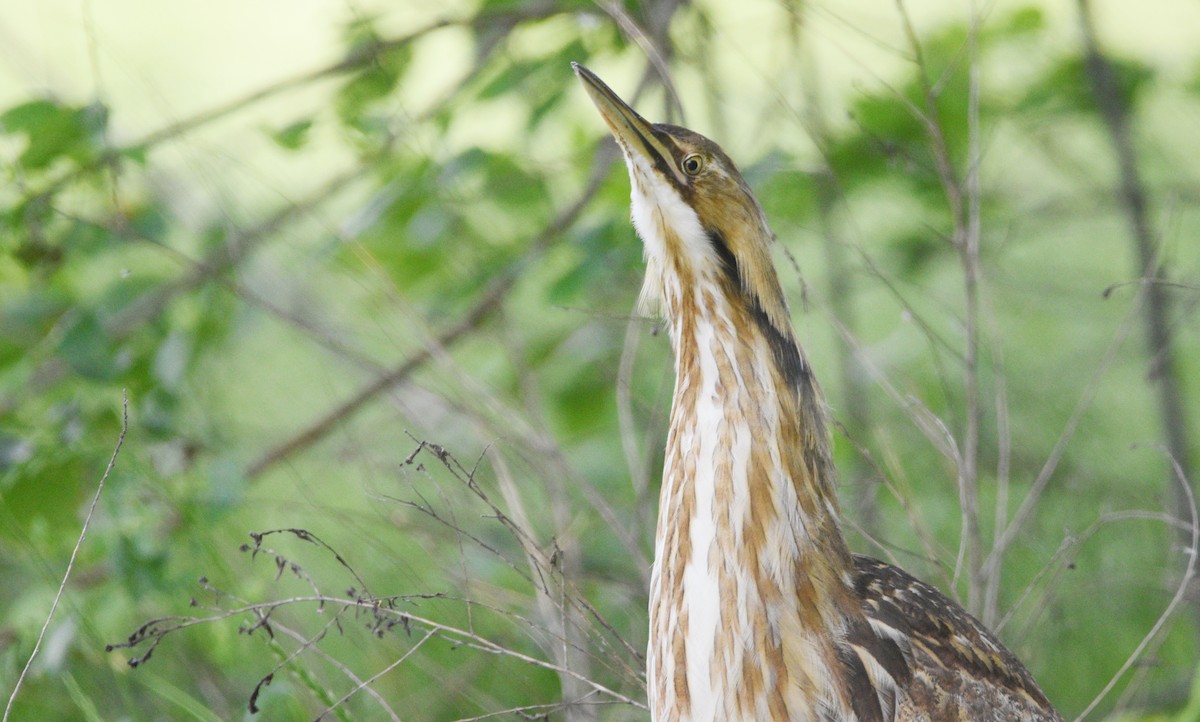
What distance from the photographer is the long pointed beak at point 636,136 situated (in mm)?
1994

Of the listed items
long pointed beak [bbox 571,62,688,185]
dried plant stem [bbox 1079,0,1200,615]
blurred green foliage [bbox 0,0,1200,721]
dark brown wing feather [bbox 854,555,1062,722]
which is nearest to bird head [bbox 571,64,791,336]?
long pointed beak [bbox 571,62,688,185]

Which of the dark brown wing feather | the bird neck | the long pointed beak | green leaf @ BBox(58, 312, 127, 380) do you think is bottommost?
the dark brown wing feather

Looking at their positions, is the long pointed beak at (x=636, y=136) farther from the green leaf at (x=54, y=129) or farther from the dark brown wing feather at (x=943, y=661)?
the green leaf at (x=54, y=129)

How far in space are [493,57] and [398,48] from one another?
0.22 metres

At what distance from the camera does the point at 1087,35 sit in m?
3.15

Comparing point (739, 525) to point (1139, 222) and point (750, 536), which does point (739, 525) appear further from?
point (1139, 222)

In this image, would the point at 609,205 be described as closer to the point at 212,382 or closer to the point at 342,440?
the point at 212,382

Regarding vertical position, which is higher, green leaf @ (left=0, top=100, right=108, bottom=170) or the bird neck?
green leaf @ (left=0, top=100, right=108, bottom=170)

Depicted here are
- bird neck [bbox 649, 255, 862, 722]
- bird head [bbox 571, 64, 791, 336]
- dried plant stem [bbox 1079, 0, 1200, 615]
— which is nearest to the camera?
bird neck [bbox 649, 255, 862, 722]

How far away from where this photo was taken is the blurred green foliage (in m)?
2.60

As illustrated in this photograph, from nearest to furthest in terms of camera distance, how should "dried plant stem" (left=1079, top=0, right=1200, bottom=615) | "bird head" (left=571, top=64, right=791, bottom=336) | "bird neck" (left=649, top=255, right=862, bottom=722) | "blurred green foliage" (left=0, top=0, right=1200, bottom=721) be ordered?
"bird neck" (left=649, top=255, right=862, bottom=722) → "bird head" (left=571, top=64, right=791, bottom=336) → "blurred green foliage" (left=0, top=0, right=1200, bottom=721) → "dried plant stem" (left=1079, top=0, right=1200, bottom=615)

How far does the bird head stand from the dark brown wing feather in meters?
0.44

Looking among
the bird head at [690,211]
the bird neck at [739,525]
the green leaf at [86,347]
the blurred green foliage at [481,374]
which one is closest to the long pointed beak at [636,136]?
the bird head at [690,211]

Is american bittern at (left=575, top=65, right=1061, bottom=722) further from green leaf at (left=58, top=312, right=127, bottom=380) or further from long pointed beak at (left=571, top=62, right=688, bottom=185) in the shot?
green leaf at (left=58, top=312, right=127, bottom=380)
